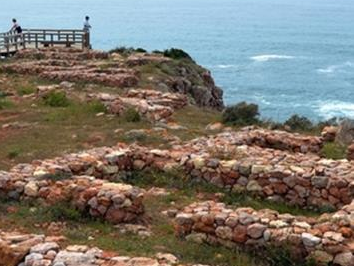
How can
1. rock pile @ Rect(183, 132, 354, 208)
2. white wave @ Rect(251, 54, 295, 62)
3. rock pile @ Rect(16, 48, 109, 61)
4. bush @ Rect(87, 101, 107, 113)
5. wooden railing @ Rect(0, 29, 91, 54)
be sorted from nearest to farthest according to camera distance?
rock pile @ Rect(183, 132, 354, 208), bush @ Rect(87, 101, 107, 113), rock pile @ Rect(16, 48, 109, 61), wooden railing @ Rect(0, 29, 91, 54), white wave @ Rect(251, 54, 295, 62)

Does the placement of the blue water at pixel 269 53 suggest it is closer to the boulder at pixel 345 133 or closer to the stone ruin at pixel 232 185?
the boulder at pixel 345 133

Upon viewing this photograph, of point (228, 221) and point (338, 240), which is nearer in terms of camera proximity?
point (338, 240)

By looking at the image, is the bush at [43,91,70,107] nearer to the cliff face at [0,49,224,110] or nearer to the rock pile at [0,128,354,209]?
the cliff face at [0,49,224,110]

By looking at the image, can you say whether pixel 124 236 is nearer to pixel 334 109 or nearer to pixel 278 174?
pixel 278 174

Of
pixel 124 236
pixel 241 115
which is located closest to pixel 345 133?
pixel 241 115

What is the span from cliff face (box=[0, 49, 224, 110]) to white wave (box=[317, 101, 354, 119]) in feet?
62.2

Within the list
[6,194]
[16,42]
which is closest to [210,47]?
[16,42]

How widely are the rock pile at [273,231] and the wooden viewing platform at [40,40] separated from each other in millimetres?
32298

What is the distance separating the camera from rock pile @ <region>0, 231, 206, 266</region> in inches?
320

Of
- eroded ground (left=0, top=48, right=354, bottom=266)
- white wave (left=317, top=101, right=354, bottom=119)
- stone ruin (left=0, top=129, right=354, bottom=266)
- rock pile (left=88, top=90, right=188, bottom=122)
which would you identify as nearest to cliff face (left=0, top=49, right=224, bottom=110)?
rock pile (left=88, top=90, right=188, bottom=122)

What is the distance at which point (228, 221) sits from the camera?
32.2 feet

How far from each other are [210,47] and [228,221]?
Answer: 102381 millimetres

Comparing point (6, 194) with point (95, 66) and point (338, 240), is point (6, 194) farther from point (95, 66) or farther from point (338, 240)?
point (95, 66)

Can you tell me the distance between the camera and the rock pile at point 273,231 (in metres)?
9.06
